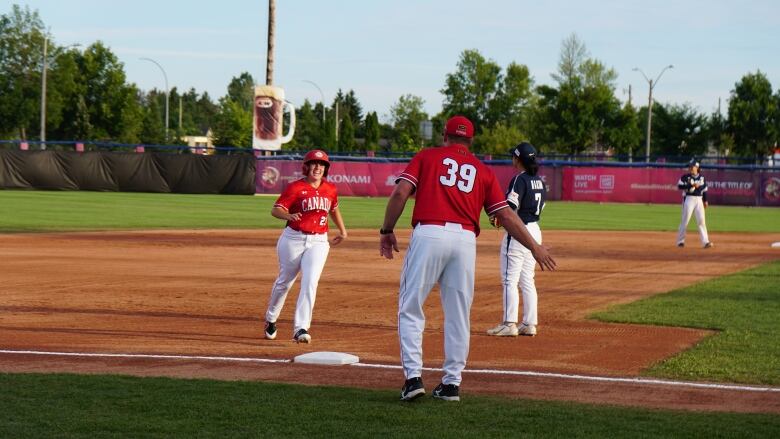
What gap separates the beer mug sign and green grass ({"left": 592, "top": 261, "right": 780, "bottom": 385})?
28.4m

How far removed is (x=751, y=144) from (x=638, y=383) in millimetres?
81332

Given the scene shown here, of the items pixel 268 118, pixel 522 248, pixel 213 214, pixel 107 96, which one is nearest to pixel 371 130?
pixel 107 96

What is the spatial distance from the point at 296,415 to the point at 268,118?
39123mm

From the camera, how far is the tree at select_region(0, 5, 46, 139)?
215ft

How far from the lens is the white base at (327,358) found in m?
9.19

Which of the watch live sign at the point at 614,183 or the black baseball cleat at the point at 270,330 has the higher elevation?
the watch live sign at the point at 614,183

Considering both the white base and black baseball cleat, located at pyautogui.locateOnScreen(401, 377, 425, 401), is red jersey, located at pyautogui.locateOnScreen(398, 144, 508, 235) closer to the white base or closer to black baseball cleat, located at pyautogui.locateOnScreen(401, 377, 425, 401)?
black baseball cleat, located at pyautogui.locateOnScreen(401, 377, 425, 401)

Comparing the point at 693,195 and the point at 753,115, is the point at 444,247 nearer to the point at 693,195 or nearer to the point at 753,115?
the point at 693,195

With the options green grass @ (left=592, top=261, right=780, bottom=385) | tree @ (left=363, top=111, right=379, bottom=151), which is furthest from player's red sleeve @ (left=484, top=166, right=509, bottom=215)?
tree @ (left=363, top=111, right=379, bottom=151)

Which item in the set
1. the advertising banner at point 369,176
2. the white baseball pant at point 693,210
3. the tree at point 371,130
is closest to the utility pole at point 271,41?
the advertising banner at point 369,176

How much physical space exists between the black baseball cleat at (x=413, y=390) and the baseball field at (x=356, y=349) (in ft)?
0.33

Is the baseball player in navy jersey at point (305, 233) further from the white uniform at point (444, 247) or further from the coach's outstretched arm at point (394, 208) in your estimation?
the white uniform at point (444, 247)

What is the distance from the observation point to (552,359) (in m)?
9.94

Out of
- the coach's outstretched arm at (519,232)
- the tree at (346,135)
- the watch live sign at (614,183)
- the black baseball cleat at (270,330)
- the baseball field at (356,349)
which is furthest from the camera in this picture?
the tree at (346,135)
